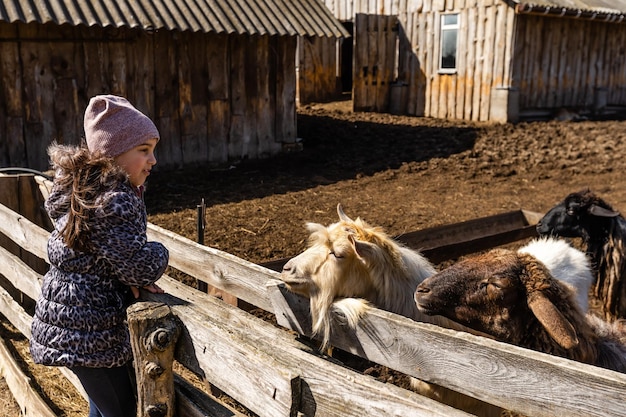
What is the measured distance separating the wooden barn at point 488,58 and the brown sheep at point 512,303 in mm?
13774

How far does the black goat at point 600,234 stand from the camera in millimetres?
5559

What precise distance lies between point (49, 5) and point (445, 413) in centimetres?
1005

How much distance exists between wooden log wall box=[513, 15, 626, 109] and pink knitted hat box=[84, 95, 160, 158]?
600 inches

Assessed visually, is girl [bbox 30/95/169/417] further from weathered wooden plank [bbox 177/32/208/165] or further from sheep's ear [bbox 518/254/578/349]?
weathered wooden plank [bbox 177/32/208/165]

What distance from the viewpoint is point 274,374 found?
2.22 meters

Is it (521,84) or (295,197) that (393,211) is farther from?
(521,84)

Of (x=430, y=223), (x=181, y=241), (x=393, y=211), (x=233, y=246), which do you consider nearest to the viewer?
(x=181, y=241)

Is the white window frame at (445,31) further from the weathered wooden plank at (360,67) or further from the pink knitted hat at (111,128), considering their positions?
the pink knitted hat at (111,128)

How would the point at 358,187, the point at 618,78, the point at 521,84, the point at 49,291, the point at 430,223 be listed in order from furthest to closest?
the point at 618,78
the point at 521,84
the point at 358,187
the point at 430,223
the point at 49,291

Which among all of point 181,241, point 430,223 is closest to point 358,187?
point 430,223

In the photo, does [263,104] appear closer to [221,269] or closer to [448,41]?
[448,41]

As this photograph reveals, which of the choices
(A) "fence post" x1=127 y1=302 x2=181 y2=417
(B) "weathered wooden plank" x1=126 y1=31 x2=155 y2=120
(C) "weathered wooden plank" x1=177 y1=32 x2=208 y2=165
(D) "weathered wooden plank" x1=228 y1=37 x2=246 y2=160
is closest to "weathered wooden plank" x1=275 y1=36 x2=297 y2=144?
(D) "weathered wooden plank" x1=228 y1=37 x2=246 y2=160

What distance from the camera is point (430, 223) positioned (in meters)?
8.57

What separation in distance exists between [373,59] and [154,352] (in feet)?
55.9
